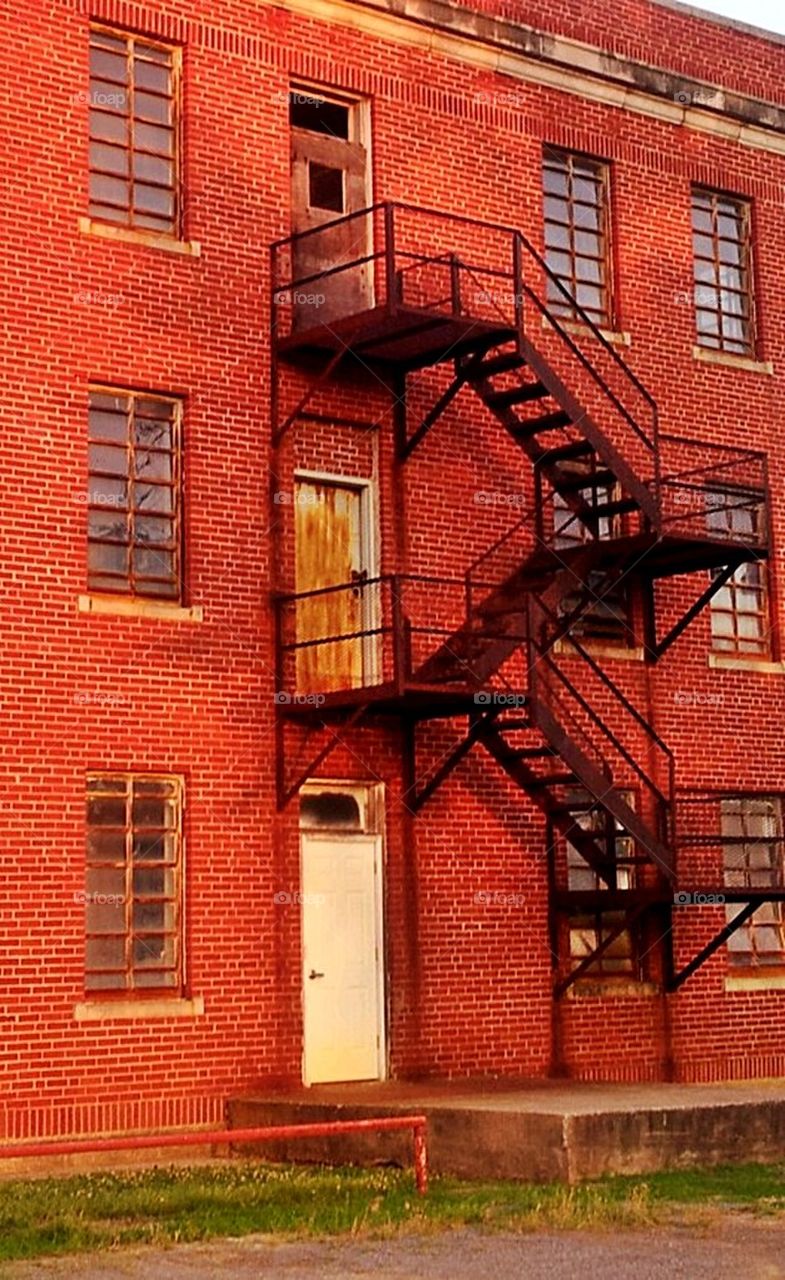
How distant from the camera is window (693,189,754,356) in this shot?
23.2m

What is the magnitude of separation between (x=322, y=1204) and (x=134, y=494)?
6.87 m

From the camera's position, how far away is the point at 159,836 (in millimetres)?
17781

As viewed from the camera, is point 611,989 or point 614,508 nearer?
point 614,508

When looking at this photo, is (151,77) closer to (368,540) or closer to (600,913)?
(368,540)

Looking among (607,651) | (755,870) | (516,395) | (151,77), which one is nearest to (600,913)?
(755,870)

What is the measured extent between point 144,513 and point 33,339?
69.6 inches

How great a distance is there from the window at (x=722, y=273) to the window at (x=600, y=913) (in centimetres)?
556

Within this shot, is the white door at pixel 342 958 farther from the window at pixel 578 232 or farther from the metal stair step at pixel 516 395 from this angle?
the window at pixel 578 232

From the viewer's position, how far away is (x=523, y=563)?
813 inches

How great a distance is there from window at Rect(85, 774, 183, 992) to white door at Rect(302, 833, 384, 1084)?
1.45 metres

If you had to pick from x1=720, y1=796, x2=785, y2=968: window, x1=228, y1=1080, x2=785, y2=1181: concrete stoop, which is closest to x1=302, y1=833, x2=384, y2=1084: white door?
x1=228, y1=1080, x2=785, y2=1181: concrete stoop

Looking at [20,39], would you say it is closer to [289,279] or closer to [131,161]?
[131,161]

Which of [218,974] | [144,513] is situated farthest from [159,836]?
[144,513]

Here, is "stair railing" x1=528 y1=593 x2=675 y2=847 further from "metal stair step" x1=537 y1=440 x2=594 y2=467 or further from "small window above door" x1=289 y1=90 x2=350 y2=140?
"small window above door" x1=289 y1=90 x2=350 y2=140
